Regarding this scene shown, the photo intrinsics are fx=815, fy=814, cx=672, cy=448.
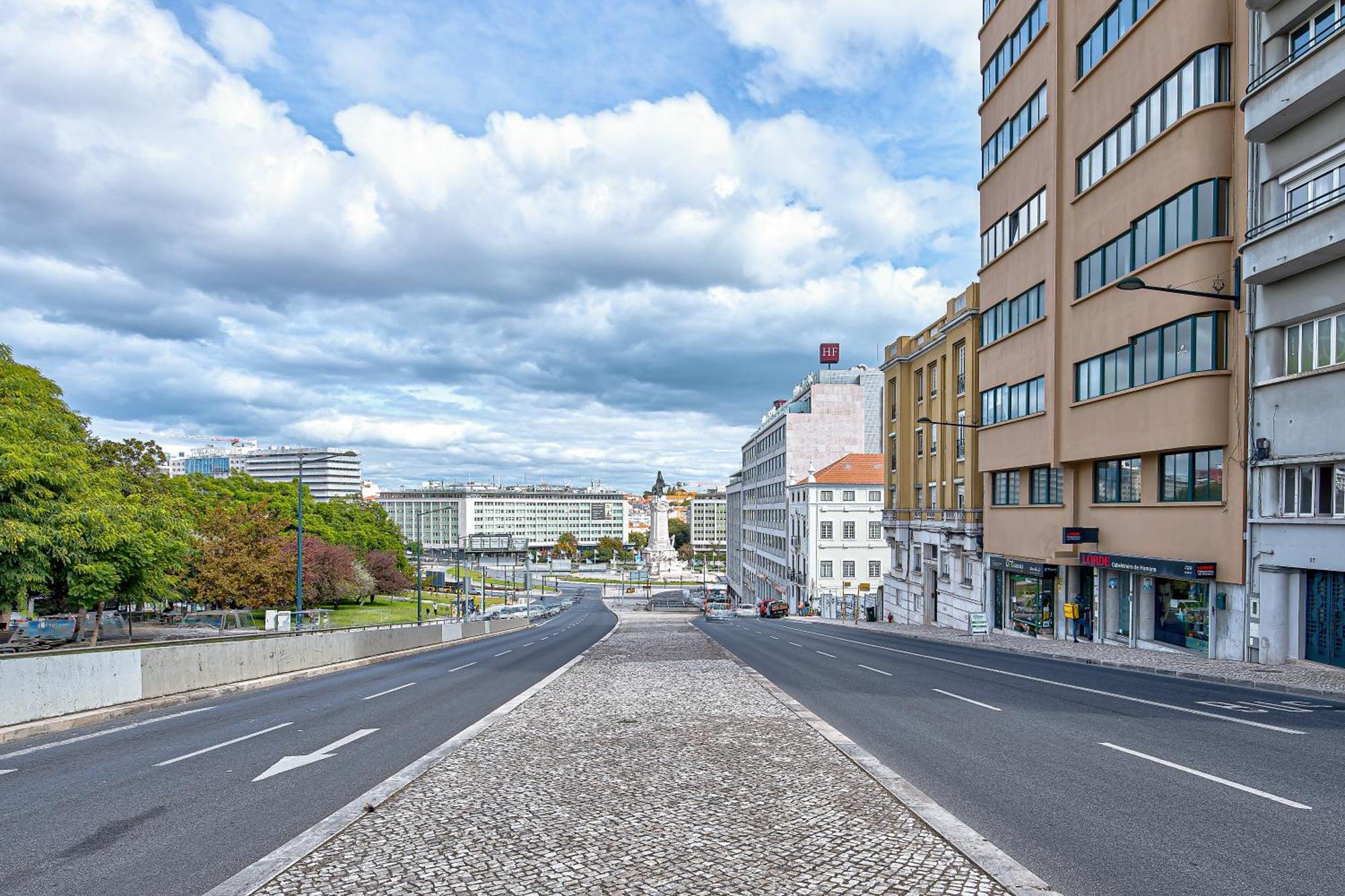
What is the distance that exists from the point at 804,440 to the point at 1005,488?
5545 cm

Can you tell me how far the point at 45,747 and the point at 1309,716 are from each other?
18.5 meters

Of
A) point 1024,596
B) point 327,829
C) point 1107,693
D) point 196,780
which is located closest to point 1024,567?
point 1024,596

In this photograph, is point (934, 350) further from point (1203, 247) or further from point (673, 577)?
point (673, 577)

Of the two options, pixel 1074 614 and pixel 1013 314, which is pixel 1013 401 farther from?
pixel 1074 614

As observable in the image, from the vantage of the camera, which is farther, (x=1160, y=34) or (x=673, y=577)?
(x=673, y=577)

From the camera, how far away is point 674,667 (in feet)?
66.9

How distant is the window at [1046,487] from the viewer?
3167 centimetres

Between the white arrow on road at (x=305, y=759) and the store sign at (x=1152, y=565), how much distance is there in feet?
69.6

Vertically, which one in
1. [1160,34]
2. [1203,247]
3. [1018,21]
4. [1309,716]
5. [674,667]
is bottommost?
[674,667]

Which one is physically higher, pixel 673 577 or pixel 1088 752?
pixel 1088 752

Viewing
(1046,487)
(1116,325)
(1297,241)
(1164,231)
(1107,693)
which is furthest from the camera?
(1046,487)

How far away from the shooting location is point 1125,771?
28.7ft

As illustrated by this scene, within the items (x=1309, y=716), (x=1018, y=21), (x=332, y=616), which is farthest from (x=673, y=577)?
(x=1309, y=716)

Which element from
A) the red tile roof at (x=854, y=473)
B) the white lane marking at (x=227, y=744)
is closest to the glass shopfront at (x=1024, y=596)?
the white lane marking at (x=227, y=744)
